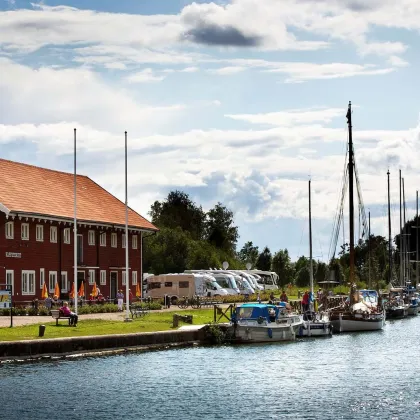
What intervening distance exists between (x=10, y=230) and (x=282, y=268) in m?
87.4

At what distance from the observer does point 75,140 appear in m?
69.6

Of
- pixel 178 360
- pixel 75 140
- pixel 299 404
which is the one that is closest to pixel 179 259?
pixel 75 140

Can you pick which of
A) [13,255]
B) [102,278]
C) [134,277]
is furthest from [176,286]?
[13,255]

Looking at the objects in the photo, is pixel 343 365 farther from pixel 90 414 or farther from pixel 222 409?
pixel 90 414

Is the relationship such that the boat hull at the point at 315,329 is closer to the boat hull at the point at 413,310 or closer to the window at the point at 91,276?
the window at the point at 91,276

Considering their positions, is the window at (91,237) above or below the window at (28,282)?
above

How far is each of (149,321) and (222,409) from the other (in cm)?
2623

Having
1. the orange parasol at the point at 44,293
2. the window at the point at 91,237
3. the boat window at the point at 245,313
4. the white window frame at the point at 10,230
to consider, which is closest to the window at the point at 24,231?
the white window frame at the point at 10,230

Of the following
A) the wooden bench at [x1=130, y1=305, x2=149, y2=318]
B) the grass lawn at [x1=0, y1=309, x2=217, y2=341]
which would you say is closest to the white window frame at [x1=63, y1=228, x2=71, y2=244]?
the wooden bench at [x1=130, y1=305, x2=149, y2=318]

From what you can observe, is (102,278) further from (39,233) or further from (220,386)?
(220,386)

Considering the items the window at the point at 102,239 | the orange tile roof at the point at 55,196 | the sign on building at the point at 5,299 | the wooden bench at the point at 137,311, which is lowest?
the wooden bench at the point at 137,311

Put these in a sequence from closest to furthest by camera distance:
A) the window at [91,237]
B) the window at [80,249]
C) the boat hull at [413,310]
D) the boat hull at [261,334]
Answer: the boat hull at [261,334], the window at [80,249], the window at [91,237], the boat hull at [413,310]

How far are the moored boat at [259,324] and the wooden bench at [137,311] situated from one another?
23.8 feet

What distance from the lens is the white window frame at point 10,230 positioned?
78562 mm
